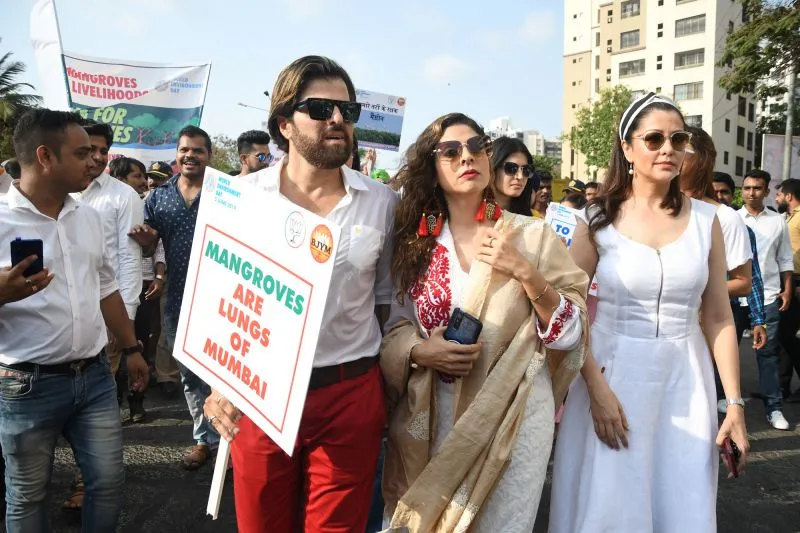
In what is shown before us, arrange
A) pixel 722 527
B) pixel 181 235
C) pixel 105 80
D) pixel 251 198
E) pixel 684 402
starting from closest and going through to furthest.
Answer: pixel 251 198, pixel 684 402, pixel 722 527, pixel 181 235, pixel 105 80

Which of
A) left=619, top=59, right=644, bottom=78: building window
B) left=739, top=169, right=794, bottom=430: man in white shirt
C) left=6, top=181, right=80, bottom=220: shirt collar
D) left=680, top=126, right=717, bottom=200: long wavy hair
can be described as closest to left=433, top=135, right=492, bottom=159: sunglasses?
left=6, top=181, right=80, bottom=220: shirt collar

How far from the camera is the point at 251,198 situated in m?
1.86

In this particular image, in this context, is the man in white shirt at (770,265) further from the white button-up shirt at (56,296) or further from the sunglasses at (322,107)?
the white button-up shirt at (56,296)

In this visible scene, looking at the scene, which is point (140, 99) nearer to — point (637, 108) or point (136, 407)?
point (136, 407)

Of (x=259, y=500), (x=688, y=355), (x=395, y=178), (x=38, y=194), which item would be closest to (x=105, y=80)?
(x=38, y=194)

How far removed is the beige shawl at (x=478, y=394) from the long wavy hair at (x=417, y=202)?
0.63ft

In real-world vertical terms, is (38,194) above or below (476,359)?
above

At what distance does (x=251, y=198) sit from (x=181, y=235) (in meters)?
2.55

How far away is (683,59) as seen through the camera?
151 ft

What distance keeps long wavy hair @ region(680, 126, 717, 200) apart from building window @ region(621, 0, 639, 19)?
54.6 m

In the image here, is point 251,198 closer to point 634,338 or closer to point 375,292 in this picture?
point 375,292

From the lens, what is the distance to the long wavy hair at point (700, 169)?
3.37m

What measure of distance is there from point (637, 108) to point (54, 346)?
99.3 inches

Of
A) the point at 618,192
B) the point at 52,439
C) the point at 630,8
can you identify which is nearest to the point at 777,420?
the point at 618,192
